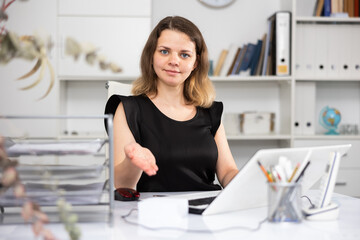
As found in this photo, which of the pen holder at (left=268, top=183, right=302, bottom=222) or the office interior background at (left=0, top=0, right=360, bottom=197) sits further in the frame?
the office interior background at (left=0, top=0, right=360, bottom=197)

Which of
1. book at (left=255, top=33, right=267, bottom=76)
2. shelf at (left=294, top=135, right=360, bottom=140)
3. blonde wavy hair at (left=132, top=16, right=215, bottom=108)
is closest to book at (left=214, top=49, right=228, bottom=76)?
book at (left=255, top=33, right=267, bottom=76)

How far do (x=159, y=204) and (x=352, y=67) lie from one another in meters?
2.65

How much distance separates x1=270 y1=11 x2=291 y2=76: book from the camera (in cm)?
313

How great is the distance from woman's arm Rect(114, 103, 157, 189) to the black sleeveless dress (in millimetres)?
34

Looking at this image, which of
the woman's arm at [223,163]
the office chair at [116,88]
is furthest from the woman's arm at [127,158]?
the woman's arm at [223,163]

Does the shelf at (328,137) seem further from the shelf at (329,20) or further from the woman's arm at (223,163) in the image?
the woman's arm at (223,163)

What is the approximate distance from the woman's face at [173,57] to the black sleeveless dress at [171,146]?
146 mm

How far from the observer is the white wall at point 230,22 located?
339 centimetres

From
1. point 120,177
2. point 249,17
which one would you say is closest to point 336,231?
point 120,177

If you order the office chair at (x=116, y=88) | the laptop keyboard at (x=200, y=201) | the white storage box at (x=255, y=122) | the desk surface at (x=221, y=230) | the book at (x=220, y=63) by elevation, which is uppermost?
the book at (x=220, y=63)

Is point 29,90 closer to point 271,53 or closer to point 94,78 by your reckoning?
point 94,78

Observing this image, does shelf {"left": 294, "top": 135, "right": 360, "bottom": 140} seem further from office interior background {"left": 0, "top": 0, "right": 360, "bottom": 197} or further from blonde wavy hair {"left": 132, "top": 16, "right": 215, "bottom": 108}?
blonde wavy hair {"left": 132, "top": 16, "right": 215, "bottom": 108}

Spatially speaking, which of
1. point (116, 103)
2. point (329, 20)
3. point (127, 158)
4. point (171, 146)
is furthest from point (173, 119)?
point (329, 20)

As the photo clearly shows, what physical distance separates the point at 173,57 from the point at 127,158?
1.71 ft
